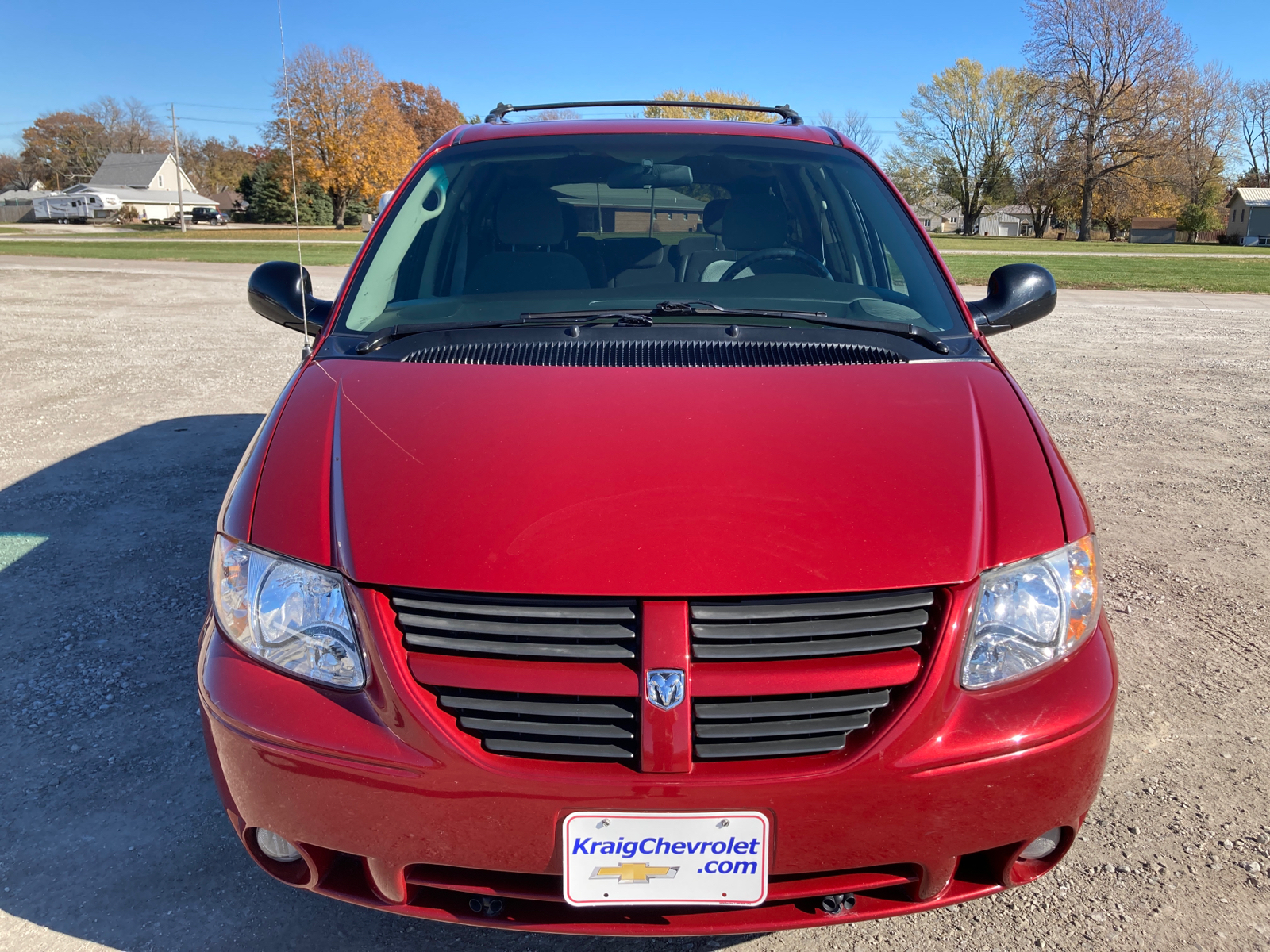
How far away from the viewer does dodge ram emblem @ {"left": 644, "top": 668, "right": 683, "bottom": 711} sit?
1608 millimetres

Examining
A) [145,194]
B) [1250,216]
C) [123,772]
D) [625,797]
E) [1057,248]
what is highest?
[145,194]

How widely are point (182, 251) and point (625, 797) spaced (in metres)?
29.6

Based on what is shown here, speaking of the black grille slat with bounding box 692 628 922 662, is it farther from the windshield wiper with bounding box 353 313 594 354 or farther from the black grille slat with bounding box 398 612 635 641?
the windshield wiper with bounding box 353 313 594 354

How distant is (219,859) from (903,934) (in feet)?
5.48

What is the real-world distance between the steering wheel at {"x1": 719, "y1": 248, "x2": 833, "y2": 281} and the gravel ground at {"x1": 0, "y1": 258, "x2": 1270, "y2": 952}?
5.76 feet

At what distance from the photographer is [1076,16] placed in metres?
54.6

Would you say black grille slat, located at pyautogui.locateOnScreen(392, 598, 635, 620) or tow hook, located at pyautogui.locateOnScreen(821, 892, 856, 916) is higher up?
black grille slat, located at pyautogui.locateOnScreen(392, 598, 635, 620)

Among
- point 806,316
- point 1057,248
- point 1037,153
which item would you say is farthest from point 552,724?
point 1037,153

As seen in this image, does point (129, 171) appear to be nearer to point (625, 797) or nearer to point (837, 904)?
point (625, 797)

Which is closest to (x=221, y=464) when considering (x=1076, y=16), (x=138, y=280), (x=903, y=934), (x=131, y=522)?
(x=131, y=522)

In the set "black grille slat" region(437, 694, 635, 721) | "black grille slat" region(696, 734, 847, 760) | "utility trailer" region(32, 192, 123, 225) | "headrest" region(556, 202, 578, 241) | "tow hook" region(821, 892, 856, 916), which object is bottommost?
"tow hook" region(821, 892, 856, 916)

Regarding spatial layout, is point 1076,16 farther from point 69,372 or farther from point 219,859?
point 219,859

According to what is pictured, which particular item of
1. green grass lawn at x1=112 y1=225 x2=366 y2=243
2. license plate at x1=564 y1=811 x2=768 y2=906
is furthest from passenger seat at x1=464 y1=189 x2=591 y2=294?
green grass lawn at x1=112 y1=225 x2=366 y2=243

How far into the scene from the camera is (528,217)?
316 cm
